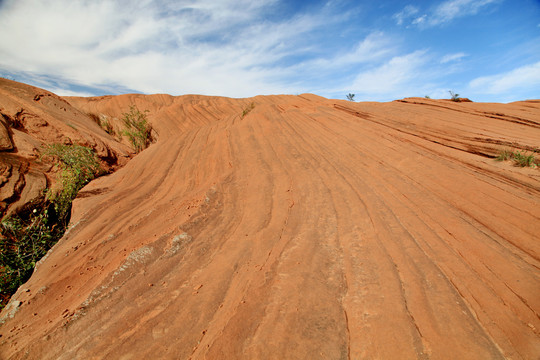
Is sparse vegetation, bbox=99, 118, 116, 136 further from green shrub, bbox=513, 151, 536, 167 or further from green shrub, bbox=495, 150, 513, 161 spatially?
green shrub, bbox=513, 151, 536, 167

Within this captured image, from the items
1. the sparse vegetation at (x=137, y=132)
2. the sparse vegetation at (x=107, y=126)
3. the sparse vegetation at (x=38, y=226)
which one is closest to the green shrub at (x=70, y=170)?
the sparse vegetation at (x=38, y=226)

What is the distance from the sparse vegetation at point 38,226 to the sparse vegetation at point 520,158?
7.45 meters

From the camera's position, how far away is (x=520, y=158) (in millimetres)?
3699

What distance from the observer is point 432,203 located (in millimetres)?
2959

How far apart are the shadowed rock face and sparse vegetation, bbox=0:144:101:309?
45 centimetres

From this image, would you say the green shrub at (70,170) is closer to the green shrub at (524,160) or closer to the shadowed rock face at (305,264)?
the shadowed rock face at (305,264)

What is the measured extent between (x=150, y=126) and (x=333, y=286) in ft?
45.6

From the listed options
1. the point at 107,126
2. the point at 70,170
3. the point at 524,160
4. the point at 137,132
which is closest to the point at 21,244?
the point at 70,170

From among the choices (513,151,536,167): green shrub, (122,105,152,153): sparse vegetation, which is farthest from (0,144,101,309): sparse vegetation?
(513,151,536,167): green shrub

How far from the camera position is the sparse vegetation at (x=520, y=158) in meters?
3.58

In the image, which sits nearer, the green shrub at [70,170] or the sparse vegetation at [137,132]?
the green shrub at [70,170]

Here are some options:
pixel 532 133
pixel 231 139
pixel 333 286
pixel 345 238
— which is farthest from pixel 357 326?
pixel 532 133

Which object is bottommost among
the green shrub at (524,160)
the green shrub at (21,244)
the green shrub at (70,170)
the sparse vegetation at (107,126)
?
the green shrub at (21,244)

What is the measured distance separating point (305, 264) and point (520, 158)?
13.6 ft
